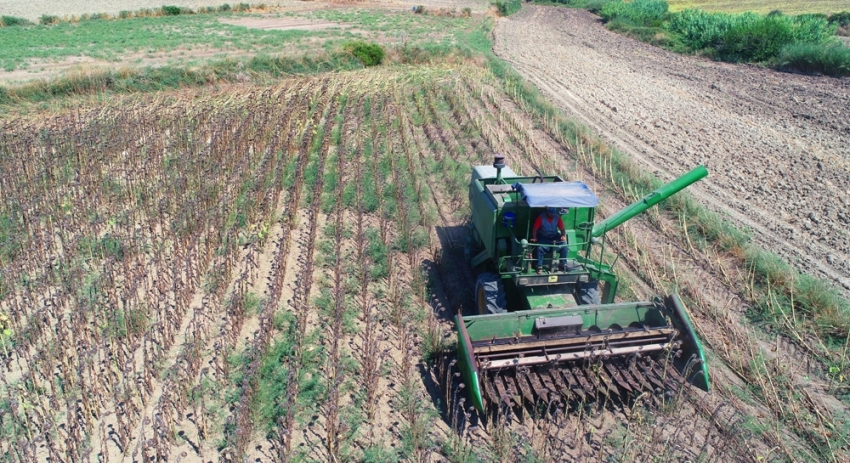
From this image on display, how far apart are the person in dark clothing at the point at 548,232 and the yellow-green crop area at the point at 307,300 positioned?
1.66 metres

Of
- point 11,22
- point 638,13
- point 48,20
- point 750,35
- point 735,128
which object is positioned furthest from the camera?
point 638,13

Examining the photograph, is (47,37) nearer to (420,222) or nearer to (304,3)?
(304,3)

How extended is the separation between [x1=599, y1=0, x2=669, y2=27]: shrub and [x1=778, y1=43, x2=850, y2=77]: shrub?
57.5 ft

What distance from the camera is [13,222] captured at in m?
12.7

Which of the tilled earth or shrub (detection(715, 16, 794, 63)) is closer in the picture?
the tilled earth

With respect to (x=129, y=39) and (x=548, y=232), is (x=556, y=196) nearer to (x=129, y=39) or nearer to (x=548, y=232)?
(x=548, y=232)

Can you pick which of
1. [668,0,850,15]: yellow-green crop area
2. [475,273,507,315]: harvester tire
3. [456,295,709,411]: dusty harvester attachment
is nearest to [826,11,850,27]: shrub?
[668,0,850,15]: yellow-green crop area

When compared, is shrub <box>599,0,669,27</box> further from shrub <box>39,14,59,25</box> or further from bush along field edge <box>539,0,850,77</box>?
shrub <box>39,14,59,25</box>

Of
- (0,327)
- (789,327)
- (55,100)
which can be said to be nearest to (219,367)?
(0,327)

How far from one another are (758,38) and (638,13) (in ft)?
69.5

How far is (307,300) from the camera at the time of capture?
10.8 m

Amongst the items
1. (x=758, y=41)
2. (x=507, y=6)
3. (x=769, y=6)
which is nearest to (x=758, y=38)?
(x=758, y=41)

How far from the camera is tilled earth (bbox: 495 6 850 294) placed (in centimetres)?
1477

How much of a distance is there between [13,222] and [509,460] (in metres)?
10.4
